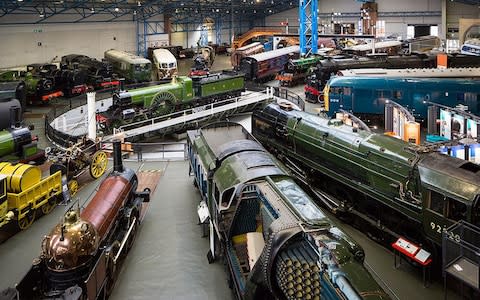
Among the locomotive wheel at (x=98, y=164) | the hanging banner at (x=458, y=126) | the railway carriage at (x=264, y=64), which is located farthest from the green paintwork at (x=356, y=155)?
the railway carriage at (x=264, y=64)

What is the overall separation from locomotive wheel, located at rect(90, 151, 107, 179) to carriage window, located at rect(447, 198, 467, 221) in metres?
12.4

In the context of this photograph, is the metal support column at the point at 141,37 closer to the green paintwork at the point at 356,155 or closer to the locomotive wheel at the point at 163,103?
the locomotive wheel at the point at 163,103

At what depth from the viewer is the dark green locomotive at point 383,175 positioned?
29.8 ft

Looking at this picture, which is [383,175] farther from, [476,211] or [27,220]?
[27,220]

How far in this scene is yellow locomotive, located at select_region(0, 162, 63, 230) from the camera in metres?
11.6

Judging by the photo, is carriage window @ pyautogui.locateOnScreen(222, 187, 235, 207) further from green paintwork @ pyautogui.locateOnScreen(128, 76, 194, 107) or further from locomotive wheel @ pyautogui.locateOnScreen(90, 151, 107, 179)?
green paintwork @ pyautogui.locateOnScreen(128, 76, 194, 107)

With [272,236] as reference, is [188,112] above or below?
above

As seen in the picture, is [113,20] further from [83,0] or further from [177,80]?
[177,80]

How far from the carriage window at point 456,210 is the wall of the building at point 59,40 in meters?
36.8

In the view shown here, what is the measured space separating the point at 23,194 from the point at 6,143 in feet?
13.1

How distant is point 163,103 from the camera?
24609mm

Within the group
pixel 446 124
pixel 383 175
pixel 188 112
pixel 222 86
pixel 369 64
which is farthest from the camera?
pixel 369 64

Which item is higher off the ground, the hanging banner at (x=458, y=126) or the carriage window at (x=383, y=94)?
the carriage window at (x=383, y=94)

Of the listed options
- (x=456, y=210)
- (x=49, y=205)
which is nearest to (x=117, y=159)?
(x=49, y=205)
